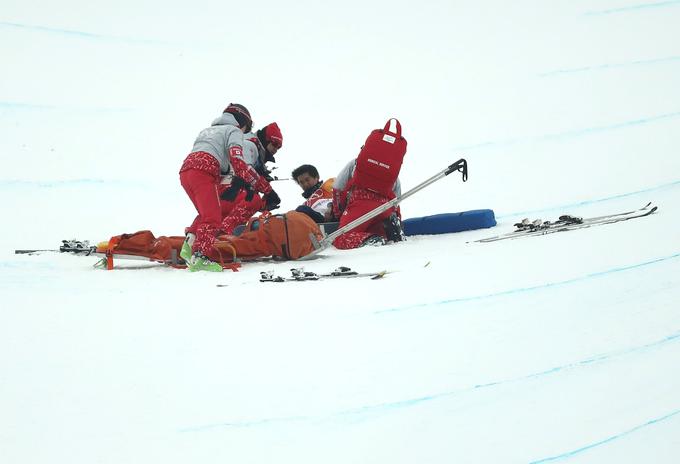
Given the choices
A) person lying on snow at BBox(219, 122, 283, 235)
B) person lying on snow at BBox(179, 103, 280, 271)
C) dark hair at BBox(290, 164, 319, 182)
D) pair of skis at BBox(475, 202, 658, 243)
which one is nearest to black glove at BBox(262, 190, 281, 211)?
person lying on snow at BBox(219, 122, 283, 235)

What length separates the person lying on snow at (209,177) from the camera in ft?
18.6

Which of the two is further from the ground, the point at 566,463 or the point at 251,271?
the point at 251,271

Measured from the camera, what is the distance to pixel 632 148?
941cm

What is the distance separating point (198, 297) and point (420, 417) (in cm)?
156

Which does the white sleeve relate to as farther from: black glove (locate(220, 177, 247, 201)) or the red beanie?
black glove (locate(220, 177, 247, 201))

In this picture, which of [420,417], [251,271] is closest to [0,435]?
[420,417]

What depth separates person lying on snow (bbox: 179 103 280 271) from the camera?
5.67m

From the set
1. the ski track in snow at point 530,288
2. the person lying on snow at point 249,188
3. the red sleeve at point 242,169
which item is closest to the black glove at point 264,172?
the person lying on snow at point 249,188

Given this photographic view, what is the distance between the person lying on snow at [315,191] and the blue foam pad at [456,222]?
0.70m

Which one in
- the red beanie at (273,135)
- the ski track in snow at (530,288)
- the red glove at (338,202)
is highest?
the red beanie at (273,135)

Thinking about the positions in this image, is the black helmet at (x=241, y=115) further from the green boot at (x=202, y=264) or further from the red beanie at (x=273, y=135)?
the green boot at (x=202, y=264)

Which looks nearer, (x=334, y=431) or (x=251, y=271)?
(x=334, y=431)

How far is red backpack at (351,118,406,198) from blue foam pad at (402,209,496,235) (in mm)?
644

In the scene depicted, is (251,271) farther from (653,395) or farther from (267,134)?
(653,395)
